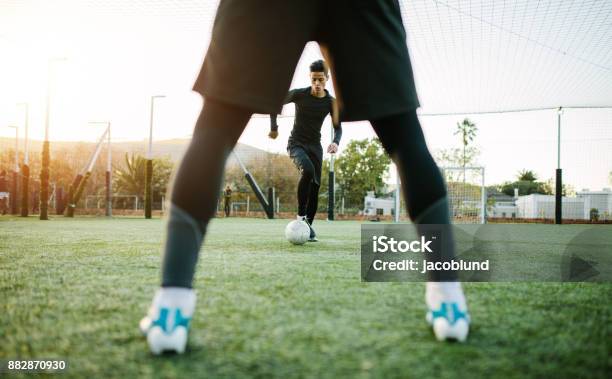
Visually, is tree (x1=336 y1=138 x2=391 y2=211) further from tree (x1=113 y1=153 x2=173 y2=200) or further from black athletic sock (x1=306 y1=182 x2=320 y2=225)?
black athletic sock (x1=306 y1=182 x2=320 y2=225)

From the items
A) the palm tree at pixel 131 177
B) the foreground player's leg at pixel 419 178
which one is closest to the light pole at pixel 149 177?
the foreground player's leg at pixel 419 178

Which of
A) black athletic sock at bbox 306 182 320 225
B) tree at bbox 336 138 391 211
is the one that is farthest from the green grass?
tree at bbox 336 138 391 211

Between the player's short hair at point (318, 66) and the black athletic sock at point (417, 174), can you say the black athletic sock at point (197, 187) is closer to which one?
the black athletic sock at point (417, 174)

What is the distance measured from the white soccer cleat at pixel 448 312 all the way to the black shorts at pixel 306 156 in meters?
3.60

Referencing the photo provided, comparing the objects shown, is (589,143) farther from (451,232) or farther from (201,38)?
(451,232)

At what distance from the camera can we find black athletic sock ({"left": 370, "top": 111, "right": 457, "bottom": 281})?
1.32m

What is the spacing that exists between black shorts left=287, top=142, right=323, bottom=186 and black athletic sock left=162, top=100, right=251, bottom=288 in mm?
3534

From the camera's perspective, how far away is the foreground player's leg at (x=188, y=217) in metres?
1.08

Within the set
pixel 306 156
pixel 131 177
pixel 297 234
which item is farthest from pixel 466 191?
pixel 131 177

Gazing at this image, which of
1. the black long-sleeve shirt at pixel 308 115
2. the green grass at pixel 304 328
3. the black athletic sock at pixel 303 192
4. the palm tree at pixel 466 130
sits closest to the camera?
the green grass at pixel 304 328

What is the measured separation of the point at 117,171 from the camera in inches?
1470

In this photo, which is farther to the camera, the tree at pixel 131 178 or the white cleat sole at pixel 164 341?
the tree at pixel 131 178

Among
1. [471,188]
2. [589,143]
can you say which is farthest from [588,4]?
[471,188]

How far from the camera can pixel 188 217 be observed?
1.19 m
